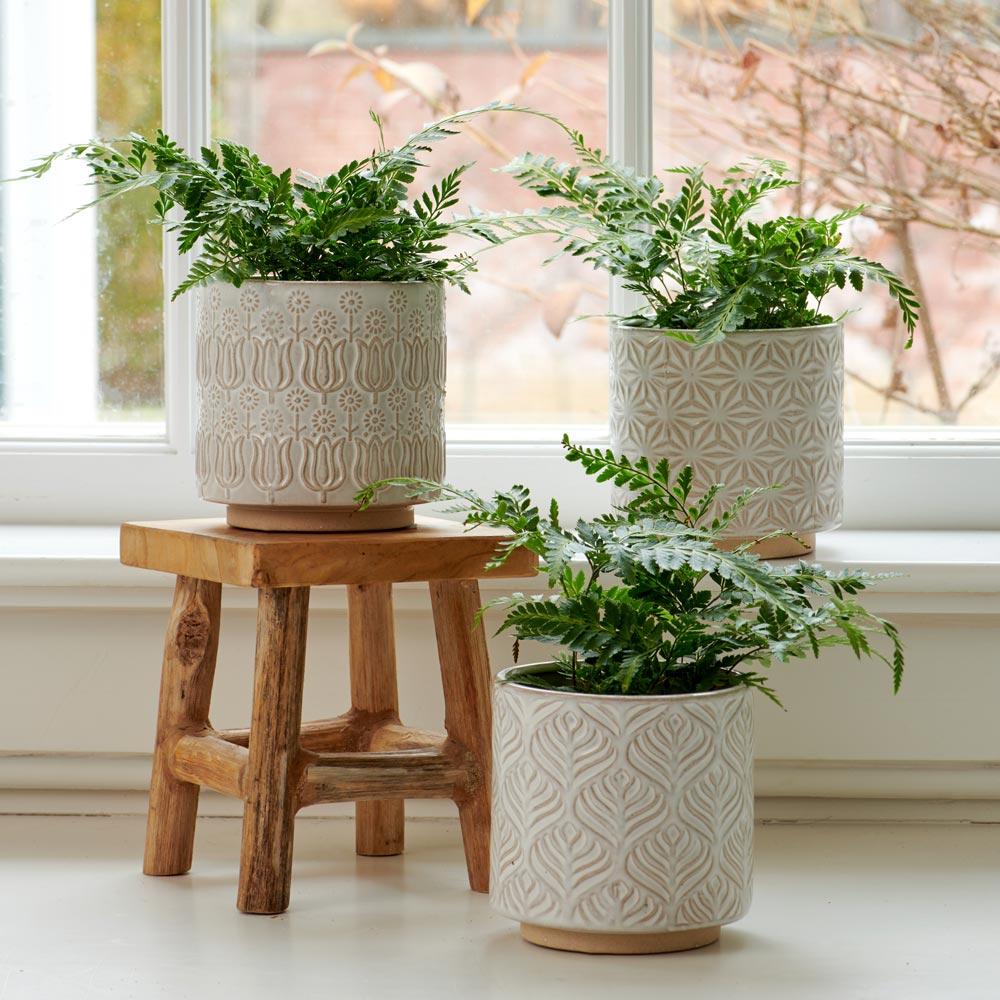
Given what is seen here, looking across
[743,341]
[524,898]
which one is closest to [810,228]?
[743,341]

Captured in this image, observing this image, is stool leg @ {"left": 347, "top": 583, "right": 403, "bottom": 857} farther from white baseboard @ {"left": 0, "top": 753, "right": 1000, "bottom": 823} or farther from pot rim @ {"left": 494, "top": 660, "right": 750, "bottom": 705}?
pot rim @ {"left": 494, "top": 660, "right": 750, "bottom": 705}

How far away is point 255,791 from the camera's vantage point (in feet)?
3.90

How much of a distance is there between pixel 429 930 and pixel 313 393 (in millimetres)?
406

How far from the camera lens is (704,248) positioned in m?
1.30

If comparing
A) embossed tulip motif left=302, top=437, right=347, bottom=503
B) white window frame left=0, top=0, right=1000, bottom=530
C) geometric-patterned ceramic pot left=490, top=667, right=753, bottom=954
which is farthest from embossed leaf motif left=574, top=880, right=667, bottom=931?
white window frame left=0, top=0, right=1000, bottom=530

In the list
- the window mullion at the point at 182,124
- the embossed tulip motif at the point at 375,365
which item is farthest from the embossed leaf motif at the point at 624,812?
the window mullion at the point at 182,124

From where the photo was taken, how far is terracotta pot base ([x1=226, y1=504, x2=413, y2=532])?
1.22m

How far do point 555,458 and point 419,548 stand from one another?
448mm

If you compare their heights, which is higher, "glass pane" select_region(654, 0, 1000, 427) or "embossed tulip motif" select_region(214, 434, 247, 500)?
"glass pane" select_region(654, 0, 1000, 427)

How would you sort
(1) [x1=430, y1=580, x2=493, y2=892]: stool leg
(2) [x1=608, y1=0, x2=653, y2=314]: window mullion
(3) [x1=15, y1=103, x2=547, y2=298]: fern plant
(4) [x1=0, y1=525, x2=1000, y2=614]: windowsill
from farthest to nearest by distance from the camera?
(2) [x1=608, y1=0, x2=653, y2=314]: window mullion < (4) [x1=0, y1=525, x2=1000, y2=614]: windowsill < (1) [x1=430, y1=580, x2=493, y2=892]: stool leg < (3) [x1=15, y1=103, x2=547, y2=298]: fern plant

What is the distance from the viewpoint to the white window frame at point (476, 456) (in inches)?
62.6

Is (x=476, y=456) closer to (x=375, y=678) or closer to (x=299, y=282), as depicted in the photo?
(x=375, y=678)

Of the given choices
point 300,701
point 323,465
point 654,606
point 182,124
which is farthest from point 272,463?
point 182,124

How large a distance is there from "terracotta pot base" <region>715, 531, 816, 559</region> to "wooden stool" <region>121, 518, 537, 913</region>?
209 mm
